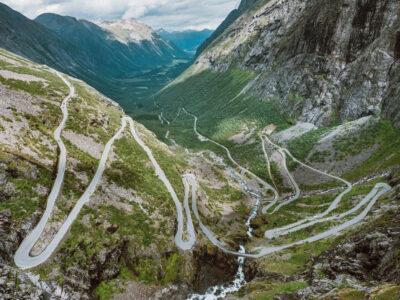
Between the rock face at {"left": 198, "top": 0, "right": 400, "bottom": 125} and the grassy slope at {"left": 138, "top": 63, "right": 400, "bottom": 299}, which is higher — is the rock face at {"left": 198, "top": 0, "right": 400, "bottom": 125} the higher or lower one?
the higher one

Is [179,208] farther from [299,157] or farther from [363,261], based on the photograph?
[299,157]

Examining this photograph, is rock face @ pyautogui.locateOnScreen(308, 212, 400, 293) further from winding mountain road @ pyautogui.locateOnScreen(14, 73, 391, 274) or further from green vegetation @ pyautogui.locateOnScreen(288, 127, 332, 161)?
green vegetation @ pyautogui.locateOnScreen(288, 127, 332, 161)

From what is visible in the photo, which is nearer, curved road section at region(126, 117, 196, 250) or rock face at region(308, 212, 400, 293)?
rock face at region(308, 212, 400, 293)

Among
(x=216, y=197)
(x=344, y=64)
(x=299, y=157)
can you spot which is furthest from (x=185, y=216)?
(x=344, y=64)

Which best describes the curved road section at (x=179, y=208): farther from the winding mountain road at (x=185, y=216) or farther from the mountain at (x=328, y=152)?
the mountain at (x=328, y=152)

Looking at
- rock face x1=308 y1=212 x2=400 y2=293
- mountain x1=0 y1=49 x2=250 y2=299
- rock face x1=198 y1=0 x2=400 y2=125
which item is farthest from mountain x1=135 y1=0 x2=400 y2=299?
mountain x1=0 y1=49 x2=250 y2=299

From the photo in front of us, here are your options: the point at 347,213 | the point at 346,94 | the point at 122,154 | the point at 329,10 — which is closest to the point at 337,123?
the point at 346,94

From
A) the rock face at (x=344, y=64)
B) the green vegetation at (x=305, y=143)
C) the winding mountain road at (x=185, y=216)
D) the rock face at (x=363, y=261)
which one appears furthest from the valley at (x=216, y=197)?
the green vegetation at (x=305, y=143)

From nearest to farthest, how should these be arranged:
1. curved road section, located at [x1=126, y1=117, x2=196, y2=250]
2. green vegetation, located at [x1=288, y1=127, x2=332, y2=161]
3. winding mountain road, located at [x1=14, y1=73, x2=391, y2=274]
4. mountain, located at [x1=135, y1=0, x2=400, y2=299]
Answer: mountain, located at [x1=135, y1=0, x2=400, y2=299]
winding mountain road, located at [x1=14, y1=73, x2=391, y2=274]
curved road section, located at [x1=126, y1=117, x2=196, y2=250]
green vegetation, located at [x1=288, y1=127, x2=332, y2=161]
